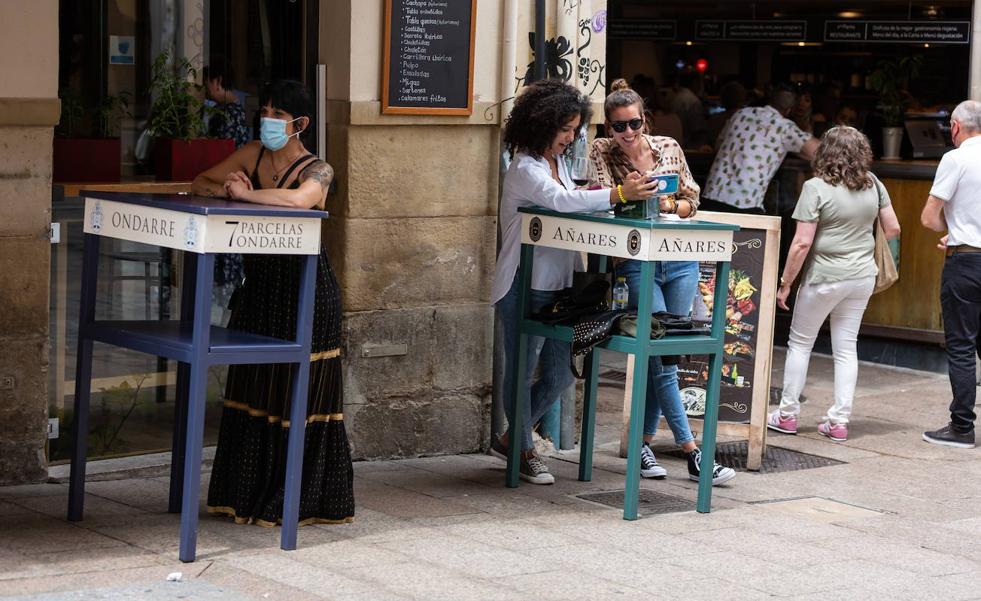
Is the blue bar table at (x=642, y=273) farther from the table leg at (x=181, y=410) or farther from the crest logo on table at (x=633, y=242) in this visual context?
the table leg at (x=181, y=410)

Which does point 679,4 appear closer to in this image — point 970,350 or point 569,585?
point 970,350

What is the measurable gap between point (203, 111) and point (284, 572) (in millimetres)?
2773

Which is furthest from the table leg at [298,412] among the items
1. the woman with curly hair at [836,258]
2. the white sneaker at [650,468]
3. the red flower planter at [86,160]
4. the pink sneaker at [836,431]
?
the pink sneaker at [836,431]

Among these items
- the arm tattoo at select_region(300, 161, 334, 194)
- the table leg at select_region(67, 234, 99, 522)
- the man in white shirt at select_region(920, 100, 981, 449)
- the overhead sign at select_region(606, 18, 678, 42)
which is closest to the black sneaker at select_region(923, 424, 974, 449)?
the man in white shirt at select_region(920, 100, 981, 449)

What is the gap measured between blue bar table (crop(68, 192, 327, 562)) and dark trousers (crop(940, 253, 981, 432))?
428 centimetres

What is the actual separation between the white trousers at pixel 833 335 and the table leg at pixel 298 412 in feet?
12.1

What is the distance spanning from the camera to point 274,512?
242 inches

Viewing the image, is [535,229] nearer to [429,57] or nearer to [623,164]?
[623,164]

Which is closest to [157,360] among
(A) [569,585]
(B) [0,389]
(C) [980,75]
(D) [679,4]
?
(B) [0,389]

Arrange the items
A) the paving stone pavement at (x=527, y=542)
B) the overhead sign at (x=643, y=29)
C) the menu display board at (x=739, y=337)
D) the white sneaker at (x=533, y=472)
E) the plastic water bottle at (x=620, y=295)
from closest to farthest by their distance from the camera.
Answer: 1. the paving stone pavement at (x=527, y=542)
2. the plastic water bottle at (x=620, y=295)
3. the white sneaker at (x=533, y=472)
4. the menu display board at (x=739, y=337)
5. the overhead sign at (x=643, y=29)

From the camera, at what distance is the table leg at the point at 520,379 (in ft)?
22.9

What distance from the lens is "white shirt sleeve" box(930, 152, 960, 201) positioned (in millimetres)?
8555

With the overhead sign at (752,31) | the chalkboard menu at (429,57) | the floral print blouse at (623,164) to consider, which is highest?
the overhead sign at (752,31)

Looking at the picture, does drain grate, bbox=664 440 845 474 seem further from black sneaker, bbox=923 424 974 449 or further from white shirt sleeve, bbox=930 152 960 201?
white shirt sleeve, bbox=930 152 960 201
